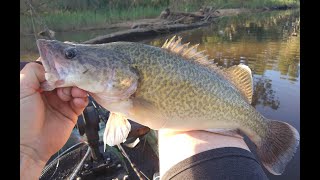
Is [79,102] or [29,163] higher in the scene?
[79,102]

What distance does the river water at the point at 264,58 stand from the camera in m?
7.29

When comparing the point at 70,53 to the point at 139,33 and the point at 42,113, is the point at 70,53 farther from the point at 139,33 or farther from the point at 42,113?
the point at 139,33

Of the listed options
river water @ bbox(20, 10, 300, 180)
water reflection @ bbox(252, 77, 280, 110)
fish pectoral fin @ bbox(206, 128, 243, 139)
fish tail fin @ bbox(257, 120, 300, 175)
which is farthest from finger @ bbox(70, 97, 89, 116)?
water reflection @ bbox(252, 77, 280, 110)

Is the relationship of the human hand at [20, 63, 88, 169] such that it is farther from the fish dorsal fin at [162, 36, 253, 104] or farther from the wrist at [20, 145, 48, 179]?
the fish dorsal fin at [162, 36, 253, 104]

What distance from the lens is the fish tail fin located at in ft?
8.04

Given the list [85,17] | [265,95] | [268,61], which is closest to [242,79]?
[265,95]

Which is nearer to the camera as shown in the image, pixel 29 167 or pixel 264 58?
pixel 29 167

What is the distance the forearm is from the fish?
0.21 feet

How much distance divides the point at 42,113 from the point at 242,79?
1.44 meters

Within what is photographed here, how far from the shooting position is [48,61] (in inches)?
75.0

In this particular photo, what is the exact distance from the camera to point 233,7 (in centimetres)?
3556

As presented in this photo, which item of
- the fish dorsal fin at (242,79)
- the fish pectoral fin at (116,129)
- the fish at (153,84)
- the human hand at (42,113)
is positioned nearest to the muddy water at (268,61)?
the fish dorsal fin at (242,79)

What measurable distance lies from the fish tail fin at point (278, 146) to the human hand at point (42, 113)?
1390 millimetres

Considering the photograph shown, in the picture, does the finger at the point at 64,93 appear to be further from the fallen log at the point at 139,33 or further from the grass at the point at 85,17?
the grass at the point at 85,17
